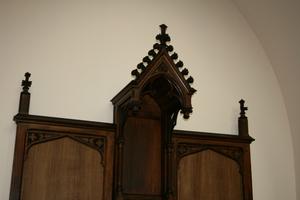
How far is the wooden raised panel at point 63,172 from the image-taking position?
140 inches

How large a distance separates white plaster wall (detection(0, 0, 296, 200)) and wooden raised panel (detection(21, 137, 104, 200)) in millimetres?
193

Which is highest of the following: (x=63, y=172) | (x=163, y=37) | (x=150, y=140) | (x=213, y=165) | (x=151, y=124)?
(x=163, y=37)

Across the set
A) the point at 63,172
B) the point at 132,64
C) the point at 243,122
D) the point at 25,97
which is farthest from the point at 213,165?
the point at 25,97

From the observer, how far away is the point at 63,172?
3660 millimetres

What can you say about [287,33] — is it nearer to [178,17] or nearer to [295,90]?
[295,90]

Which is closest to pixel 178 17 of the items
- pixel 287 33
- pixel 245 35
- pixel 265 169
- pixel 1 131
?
pixel 245 35

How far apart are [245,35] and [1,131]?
9.18 feet

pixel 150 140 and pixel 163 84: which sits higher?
pixel 163 84

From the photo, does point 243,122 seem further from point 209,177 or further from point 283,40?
point 283,40

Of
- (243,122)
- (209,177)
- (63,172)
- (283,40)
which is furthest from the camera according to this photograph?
(283,40)

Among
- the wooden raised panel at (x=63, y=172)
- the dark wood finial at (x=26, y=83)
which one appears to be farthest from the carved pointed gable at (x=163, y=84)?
the dark wood finial at (x=26, y=83)

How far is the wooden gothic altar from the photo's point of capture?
3.61 m

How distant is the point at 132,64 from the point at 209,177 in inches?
49.5

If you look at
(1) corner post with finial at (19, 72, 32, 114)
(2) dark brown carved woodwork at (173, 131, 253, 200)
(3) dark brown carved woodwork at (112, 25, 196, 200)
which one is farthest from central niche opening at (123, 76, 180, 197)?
(1) corner post with finial at (19, 72, 32, 114)
